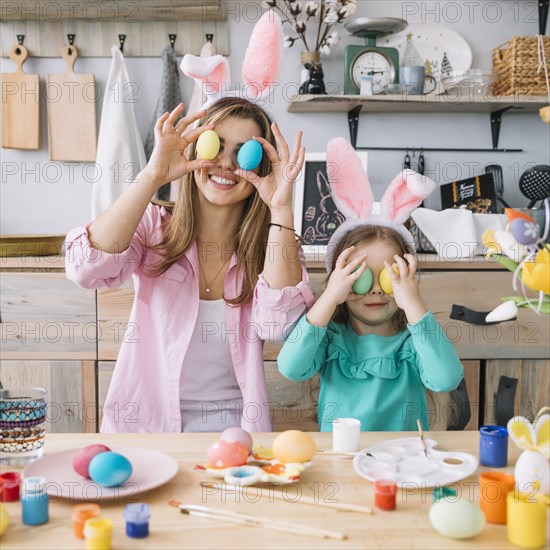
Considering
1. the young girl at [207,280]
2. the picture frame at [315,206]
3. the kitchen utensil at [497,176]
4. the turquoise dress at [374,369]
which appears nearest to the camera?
the turquoise dress at [374,369]

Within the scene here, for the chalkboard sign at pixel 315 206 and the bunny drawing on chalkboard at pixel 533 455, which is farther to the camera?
the chalkboard sign at pixel 315 206

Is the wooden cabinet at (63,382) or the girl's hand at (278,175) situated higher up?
the girl's hand at (278,175)

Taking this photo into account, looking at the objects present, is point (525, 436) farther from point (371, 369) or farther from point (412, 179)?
point (412, 179)

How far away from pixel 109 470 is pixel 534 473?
1.85ft

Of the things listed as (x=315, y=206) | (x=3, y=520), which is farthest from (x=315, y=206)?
(x=3, y=520)

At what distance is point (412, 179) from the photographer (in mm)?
1484

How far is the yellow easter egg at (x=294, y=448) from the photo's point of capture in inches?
40.0

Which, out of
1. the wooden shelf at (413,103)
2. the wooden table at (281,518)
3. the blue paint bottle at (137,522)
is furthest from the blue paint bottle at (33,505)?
the wooden shelf at (413,103)

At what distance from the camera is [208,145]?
57.8 inches

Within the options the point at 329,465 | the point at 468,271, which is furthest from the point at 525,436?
the point at 468,271

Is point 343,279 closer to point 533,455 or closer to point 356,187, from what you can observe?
point 356,187

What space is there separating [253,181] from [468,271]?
3.42ft

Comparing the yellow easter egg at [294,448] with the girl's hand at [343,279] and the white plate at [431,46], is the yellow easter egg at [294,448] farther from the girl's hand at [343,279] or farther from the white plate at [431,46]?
the white plate at [431,46]

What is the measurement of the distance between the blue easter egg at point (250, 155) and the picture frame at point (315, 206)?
1.07m
